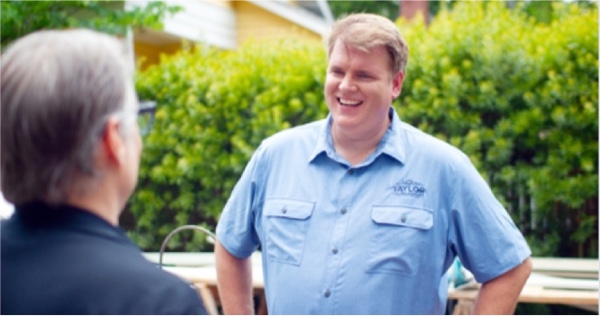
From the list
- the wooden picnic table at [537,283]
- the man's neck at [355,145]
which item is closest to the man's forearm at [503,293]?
the man's neck at [355,145]

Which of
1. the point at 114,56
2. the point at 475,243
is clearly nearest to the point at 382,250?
the point at 475,243

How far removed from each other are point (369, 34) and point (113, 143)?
1259 mm

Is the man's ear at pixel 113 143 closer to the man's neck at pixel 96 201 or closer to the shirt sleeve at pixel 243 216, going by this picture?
the man's neck at pixel 96 201

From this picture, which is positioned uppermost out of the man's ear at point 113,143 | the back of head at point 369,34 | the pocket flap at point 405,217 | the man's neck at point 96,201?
the back of head at point 369,34

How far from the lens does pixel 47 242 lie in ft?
3.93

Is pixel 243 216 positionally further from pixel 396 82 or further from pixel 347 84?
pixel 396 82

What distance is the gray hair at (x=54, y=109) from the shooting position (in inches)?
45.8

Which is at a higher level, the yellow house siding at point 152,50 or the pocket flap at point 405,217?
the pocket flap at point 405,217

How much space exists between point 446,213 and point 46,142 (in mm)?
1336

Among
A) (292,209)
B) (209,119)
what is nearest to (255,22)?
(209,119)

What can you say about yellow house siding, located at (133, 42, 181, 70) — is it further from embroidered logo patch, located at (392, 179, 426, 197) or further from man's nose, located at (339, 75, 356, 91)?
embroidered logo patch, located at (392, 179, 426, 197)

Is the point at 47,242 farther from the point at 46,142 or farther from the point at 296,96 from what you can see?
the point at 296,96

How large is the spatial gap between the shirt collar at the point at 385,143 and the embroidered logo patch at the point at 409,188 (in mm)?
68

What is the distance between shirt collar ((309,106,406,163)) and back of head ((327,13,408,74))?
0.20 meters
